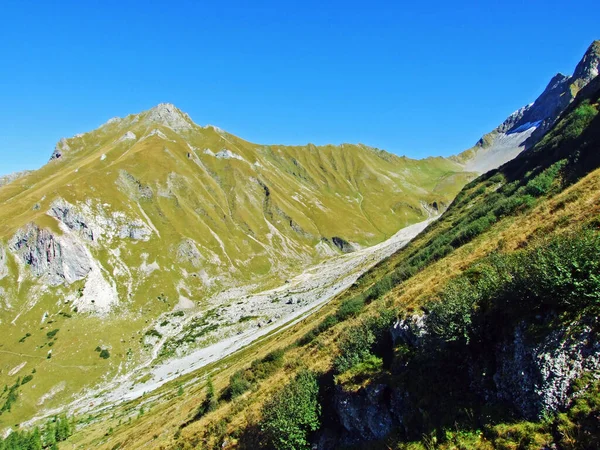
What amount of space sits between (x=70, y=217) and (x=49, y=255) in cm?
2220

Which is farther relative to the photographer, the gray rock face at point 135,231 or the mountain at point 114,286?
the gray rock face at point 135,231

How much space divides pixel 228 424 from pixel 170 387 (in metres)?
63.2

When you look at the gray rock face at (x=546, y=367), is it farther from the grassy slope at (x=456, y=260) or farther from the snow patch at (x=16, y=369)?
the snow patch at (x=16, y=369)

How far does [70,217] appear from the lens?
15900cm

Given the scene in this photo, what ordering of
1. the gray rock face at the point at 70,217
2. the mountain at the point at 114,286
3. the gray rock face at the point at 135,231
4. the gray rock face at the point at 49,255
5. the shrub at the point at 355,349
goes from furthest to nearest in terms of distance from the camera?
the gray rock face at the point at 135,231, the gray rock face at the point at 70,217, the gray rock face at the point at 49,255, the mountain at the point at 114,286, the shrub at the point at 355,349

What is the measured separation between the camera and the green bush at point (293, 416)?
62.9 ft

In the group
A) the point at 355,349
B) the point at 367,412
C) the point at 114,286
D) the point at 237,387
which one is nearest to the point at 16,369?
the point at 114,286

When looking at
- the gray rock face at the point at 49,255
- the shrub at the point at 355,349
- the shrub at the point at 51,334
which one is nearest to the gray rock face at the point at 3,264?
the gray rock face at the point at 49,255

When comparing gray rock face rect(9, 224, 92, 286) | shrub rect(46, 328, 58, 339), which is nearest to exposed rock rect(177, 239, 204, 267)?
gray rock face rect(9, 224, 92, 286)

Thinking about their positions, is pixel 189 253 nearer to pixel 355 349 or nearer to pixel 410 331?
pixel 355 349

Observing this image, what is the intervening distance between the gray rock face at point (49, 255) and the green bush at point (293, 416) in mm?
153466

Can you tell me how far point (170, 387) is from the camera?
80.6m

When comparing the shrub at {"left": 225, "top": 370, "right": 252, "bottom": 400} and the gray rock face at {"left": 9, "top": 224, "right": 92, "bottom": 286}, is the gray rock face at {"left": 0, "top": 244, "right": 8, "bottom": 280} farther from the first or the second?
the shrub at {"left": 225, "top": 370, "right": 252, "bottom": 400}

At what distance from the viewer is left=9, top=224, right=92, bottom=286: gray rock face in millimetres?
142750
